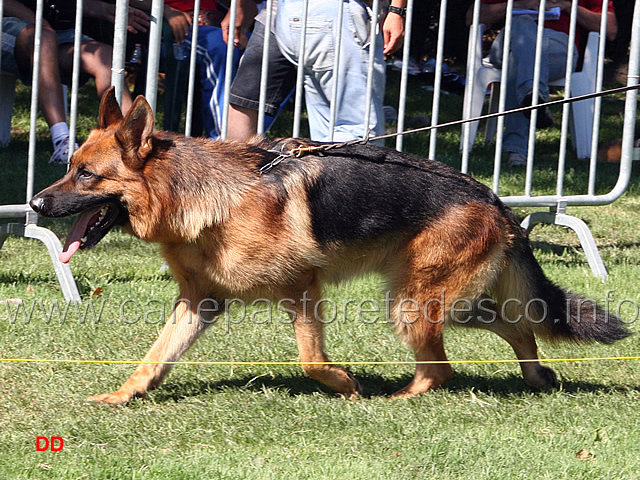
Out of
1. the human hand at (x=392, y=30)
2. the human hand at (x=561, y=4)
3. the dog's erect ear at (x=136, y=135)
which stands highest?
the human hand at (x=561, y=4)

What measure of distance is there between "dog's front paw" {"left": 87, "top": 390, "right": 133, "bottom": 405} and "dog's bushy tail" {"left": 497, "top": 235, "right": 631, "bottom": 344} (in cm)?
186

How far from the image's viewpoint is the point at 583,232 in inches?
247

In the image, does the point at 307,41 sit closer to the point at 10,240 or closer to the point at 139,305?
the point at 139,305

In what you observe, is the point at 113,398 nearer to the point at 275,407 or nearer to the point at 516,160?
the point at 275,407

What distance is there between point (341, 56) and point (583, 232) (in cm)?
223

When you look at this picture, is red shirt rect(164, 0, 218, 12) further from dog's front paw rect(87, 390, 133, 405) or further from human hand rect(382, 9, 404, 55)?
dog's front paw rect(87, 390, 133, 405)

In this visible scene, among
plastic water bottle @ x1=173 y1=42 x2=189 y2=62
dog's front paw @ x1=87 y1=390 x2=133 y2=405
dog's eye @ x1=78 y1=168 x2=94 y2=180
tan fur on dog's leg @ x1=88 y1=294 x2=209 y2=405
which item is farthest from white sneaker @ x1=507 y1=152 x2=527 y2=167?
dog's eye @ x1=78 y1=168 x2=94 y2=180

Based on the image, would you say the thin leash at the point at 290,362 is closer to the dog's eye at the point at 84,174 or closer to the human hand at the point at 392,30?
the dog's eye at the point at 84,174

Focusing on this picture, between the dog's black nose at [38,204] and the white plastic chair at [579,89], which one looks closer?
the dog's black nose at [38,204]

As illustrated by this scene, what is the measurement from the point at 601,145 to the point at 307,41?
5.59 m

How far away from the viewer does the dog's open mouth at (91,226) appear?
12.1 feet

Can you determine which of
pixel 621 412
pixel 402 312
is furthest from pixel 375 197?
pixel 621 412

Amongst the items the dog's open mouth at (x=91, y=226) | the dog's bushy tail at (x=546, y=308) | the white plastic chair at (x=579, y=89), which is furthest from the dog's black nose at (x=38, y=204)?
the white plastic chair at (x=579, y=89)

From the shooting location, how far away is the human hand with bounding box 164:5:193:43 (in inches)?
314
